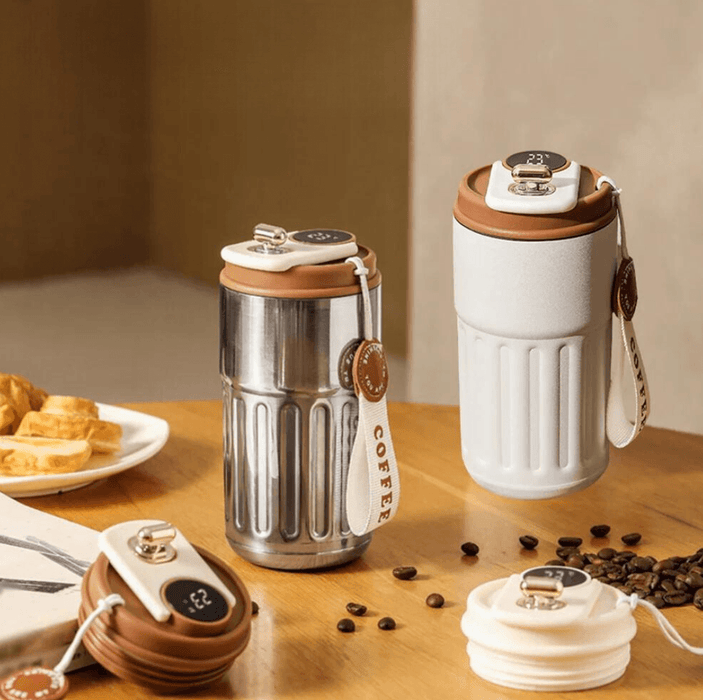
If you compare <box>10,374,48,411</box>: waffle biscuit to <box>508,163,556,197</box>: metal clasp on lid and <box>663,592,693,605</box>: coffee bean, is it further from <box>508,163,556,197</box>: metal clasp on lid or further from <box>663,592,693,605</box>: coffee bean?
<box>663,592,693,605</box>: coffee bean

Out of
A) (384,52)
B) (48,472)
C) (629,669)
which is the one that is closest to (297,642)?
(629,669)

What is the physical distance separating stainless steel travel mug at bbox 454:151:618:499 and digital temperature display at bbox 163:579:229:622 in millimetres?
466

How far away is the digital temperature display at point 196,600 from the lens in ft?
2.82

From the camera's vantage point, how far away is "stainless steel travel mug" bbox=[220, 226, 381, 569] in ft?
3.43

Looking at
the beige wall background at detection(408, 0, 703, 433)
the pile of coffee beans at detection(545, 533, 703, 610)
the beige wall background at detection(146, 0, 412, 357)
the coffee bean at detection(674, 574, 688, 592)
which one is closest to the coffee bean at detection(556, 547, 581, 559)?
the pile of coffee beans at detection(545, 533, 703, 610)

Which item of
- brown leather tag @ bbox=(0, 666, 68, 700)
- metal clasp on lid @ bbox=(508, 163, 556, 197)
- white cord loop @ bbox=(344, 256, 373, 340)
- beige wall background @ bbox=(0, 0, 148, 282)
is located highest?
metal clasp on lid @ bbox=(508, 163, 556, 197)

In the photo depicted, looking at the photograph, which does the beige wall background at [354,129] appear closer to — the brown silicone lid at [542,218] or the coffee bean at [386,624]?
the brown silicone lid at [542,218]

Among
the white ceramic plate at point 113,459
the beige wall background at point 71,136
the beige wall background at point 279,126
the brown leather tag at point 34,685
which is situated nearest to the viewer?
the brown leather tag at point 34,685

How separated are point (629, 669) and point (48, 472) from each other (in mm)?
623

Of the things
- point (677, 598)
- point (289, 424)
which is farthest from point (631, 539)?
point (289, 424)

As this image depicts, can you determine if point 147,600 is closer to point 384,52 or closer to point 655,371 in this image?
point 655,371

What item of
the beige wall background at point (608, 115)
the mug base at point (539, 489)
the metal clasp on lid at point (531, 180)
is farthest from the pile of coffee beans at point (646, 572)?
the beige wall background at point (608, 115)

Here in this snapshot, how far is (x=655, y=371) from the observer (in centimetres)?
303

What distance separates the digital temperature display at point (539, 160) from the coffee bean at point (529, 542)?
354mm
